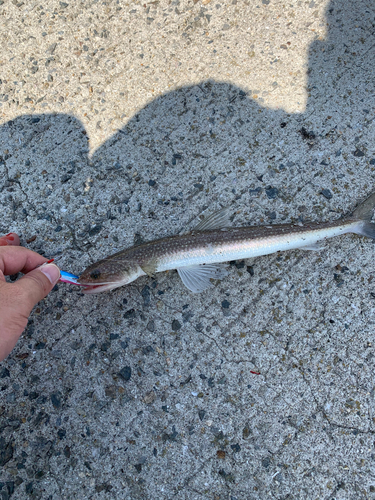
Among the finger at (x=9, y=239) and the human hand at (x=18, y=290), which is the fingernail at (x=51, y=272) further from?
the finger at (x=9, y=239)

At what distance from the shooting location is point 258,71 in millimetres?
3674

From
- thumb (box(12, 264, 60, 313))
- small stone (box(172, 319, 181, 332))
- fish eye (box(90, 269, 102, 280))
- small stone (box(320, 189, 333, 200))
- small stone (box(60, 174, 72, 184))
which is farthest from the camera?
small stone (box(60, 174, 72, 184))

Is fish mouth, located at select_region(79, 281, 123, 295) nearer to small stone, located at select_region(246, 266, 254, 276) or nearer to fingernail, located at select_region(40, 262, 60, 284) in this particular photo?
fingernail, located at select_region(40, 262, 60, 284)

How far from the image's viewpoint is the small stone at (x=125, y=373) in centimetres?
296

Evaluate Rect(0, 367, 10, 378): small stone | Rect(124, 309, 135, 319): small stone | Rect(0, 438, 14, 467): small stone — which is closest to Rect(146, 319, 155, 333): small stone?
Rect(124, 309, 135, 319): small stone

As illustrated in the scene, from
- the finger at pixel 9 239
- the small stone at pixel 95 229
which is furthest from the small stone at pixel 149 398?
the finger at pixel 9 239

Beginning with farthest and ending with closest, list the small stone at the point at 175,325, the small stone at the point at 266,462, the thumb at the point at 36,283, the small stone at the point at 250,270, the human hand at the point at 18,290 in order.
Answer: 1. the small stone at the point at 250,270
2. the small stone at the point at 175,325
3. the small stone at the point at 266,462
4. the thumb at the point at 36,283
5. the human hand at the point at 18,290

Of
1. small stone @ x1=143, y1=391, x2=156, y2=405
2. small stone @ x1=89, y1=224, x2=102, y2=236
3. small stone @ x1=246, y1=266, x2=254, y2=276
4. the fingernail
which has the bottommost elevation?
small stone @ x1=143, y1=391, x2=156, y2=405

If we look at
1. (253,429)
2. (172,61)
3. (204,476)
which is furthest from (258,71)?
(204,476)

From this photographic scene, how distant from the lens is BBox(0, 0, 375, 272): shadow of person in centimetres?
341

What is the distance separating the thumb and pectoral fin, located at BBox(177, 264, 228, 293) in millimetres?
1143

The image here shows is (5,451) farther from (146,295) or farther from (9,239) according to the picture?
(9,239)

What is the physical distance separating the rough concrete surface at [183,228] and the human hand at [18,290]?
1.60 feet

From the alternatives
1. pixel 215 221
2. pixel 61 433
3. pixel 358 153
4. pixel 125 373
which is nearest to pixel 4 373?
pixel 61 433
